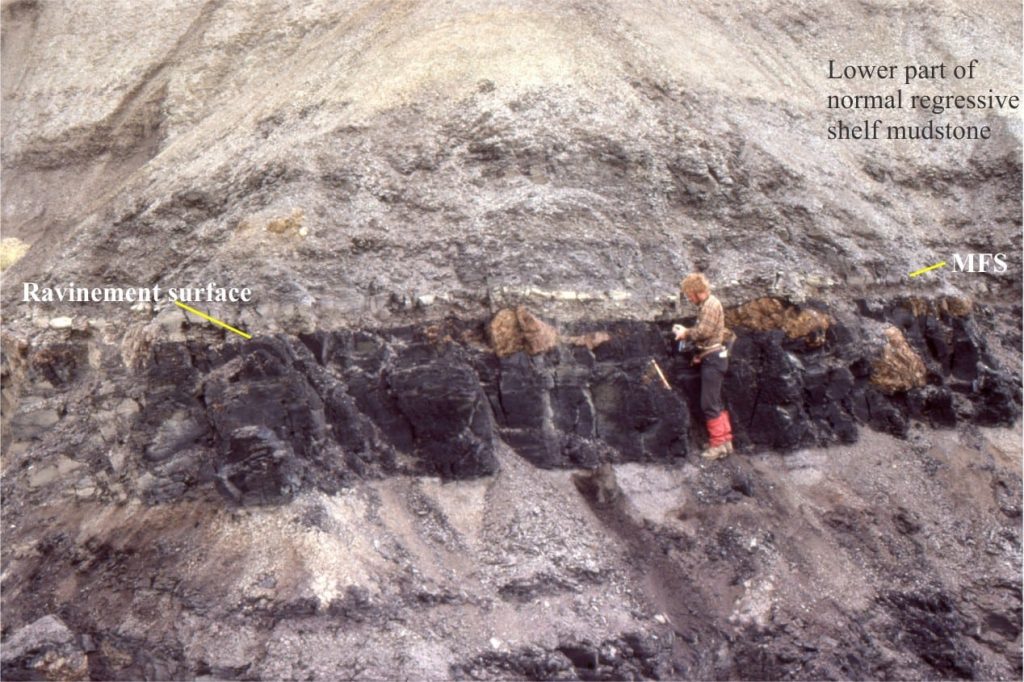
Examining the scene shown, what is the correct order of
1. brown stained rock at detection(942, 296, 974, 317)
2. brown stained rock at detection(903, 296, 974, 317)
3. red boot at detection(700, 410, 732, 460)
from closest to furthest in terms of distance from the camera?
red boot at detection(700, 410, 732, 460), brown stained rock at detection(903, 296, 974, 317), brown stained rock at detection(942, 296, 974, 317)

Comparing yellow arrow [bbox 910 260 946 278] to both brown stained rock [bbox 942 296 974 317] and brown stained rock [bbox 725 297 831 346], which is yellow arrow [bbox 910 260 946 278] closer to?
brown stained rock [bbox 942 296 974 317]

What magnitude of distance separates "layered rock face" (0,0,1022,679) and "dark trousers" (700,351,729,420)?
0.21m

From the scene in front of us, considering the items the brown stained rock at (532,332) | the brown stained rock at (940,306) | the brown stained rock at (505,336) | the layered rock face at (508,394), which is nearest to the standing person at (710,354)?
the layered rock face at (508,394)

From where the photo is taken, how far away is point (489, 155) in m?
10.7

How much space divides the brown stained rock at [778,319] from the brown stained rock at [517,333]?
224cm

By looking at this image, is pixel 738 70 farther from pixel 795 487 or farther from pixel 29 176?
pixel 29 176

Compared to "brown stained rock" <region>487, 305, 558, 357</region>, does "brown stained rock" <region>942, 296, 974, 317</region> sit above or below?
below

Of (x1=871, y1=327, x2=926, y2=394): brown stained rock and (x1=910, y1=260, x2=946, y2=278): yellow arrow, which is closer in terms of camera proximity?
(x1=871, y1=327, x2=926, y2=394): brown stained rock

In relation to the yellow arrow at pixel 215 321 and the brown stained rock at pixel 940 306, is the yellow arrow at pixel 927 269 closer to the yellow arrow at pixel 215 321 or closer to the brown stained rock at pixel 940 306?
the brown stained rock at pixel 940 306

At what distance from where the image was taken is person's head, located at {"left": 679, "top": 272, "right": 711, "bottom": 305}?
9.99 m

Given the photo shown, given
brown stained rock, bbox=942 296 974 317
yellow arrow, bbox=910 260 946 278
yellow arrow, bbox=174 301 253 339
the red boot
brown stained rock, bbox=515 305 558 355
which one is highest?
yellow arrow, bbox=174 301 253 339

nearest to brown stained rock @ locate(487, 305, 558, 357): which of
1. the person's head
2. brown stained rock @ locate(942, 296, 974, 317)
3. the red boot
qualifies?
the person's head

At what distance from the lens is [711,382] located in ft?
33.0

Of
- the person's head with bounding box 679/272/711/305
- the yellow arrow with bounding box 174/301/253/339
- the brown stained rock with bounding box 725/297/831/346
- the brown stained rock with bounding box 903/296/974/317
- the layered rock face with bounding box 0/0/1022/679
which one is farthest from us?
the brown stained rock with bounding box 903/296/974/317
